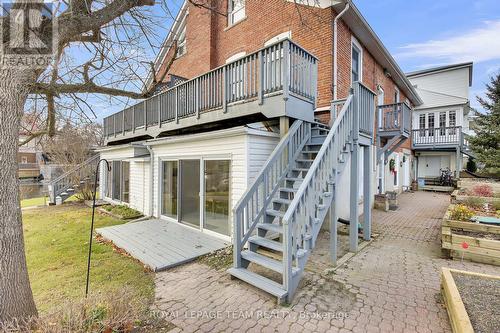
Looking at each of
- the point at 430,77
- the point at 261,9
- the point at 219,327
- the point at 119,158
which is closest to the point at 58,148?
the point at 119,158

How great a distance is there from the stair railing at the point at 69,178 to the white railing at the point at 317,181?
13540 millimetres

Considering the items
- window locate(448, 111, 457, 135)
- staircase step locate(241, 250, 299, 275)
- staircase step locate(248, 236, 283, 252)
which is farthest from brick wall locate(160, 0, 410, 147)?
window locate(448, 111, 457, 135)

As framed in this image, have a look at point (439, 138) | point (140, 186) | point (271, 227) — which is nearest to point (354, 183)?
point (271, 227)

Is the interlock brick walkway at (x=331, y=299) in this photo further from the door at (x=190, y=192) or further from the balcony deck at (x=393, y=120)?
the balcony deck at (x=393, y=120)

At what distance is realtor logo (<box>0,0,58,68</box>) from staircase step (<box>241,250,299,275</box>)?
12.4ft

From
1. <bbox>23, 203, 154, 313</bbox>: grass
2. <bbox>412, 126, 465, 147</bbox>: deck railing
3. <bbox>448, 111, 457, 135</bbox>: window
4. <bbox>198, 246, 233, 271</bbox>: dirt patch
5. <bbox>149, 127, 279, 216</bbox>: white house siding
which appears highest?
<bbox>448, 111, 457, 135</bbox>: window

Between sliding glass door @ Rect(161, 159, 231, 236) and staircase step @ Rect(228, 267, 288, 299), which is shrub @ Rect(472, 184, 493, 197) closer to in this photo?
sliding glass door @ Rect(161, 159, 231, 236)

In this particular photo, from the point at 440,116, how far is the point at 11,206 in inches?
922

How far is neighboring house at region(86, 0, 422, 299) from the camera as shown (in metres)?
4.36

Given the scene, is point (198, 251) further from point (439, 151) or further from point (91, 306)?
point (439, 151)

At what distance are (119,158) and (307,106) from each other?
9005mm

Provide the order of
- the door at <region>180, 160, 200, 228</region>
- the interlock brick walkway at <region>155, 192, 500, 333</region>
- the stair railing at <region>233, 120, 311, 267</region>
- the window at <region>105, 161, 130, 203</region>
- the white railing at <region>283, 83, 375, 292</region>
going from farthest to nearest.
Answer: the window at <region>105, 161, 130, 203</region>
the door at <region>180, 160, 200, 228</region>
the stair railing at <region>233, 120, 311, 267</region>
the white railing at <region>283, 83, 375, 292</region>
the interlock brick walkway at <region>155, 192, 500, 333</region>

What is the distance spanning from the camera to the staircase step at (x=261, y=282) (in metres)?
3.44

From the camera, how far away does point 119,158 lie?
11219mm
